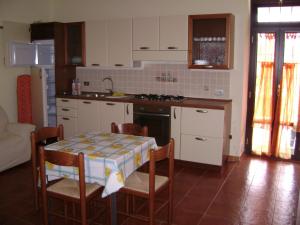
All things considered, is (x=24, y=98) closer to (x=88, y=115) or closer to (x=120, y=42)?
(x=88, y=115)

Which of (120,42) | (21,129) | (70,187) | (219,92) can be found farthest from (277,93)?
(21,129)

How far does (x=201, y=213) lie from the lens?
3.23 meters

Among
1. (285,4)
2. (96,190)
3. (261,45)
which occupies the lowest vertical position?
(96,190)

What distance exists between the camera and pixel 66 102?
5285 millimetres

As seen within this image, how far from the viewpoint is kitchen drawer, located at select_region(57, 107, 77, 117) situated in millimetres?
5251

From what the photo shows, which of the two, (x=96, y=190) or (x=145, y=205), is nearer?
(x=96, y=190)

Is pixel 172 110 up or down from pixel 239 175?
up

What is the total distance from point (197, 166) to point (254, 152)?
1.16 m

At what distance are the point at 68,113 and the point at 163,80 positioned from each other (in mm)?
1571

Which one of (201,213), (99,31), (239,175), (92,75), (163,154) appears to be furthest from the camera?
(92,75)

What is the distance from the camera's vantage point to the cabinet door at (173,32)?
4496mm

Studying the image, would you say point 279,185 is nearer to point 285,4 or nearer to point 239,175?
point 239,175

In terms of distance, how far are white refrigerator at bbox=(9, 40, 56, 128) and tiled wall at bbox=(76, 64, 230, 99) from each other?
0.57 meters

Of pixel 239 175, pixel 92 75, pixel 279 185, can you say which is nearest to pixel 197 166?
pixel 239 175
